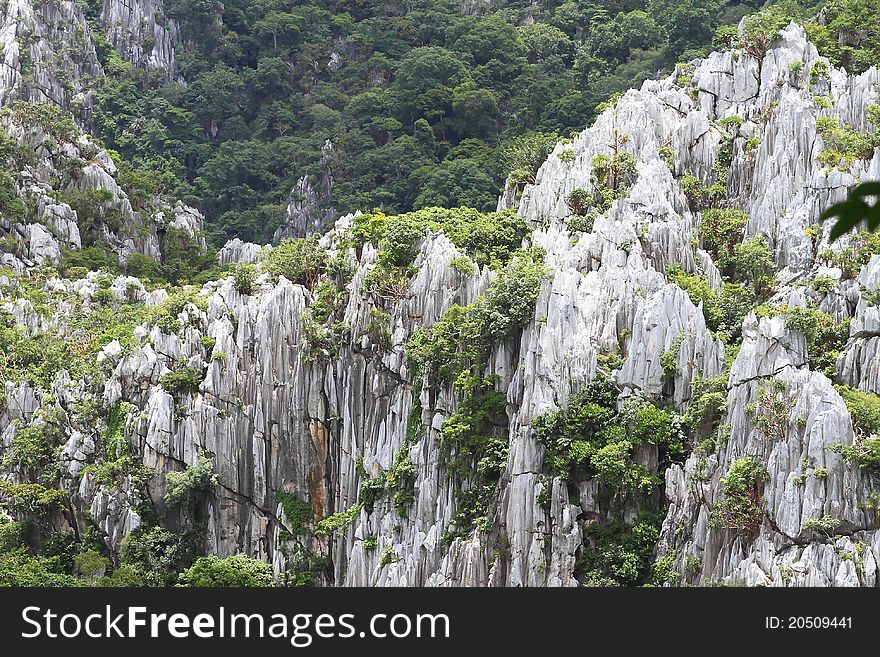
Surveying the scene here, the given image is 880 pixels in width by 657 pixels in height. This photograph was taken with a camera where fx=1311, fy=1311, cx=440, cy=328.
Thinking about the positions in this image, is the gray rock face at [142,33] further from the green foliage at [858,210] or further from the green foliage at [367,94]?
the green foliage at [858,210]

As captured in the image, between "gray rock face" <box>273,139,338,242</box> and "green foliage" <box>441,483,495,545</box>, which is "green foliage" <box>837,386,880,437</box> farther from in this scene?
"gray rock face" <box>273,139,338,242</box>

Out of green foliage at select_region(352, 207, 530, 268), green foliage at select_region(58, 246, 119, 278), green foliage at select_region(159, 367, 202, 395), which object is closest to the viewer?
green foliage at select_region(352, 207, 530, 268)

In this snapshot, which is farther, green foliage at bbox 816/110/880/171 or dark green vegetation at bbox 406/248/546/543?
green foliage at bbox 816/110/880/171

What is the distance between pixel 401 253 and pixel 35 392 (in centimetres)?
1166

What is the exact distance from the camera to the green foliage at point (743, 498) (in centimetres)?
2339

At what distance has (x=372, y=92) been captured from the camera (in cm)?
5903

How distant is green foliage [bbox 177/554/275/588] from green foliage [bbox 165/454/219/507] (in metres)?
1.79

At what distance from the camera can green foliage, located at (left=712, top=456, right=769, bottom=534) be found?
23391mm

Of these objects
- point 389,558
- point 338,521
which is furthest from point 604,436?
point 338,521

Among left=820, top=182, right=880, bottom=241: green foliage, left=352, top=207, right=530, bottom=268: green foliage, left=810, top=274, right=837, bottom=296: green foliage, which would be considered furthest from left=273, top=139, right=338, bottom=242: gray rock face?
left=820, top=182, right=880, bottom=241: green foliage

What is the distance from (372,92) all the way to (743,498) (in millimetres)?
39016

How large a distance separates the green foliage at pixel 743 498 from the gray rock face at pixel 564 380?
0.44ft

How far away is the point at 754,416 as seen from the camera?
23781mm

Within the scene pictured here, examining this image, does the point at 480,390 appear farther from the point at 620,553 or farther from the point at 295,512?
the point at 295,512
